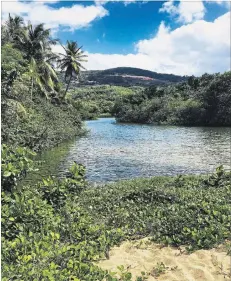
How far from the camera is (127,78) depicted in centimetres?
17475

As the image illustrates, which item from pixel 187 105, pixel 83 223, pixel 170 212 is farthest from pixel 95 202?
pixel 187 105

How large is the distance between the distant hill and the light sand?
163m

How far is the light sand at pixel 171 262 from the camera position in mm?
5395

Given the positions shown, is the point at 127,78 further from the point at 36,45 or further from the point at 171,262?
the point at 171,262

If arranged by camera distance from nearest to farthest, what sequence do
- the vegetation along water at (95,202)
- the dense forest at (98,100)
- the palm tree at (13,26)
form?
the vegetation along water at (95,202)
the palm tree at (13,26)
the dense forest at (98,100)

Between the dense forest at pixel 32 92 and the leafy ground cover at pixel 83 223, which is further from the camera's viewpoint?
the dense forest at pixel 32 92

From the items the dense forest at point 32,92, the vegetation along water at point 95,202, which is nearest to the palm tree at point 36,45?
the dense forest at point 32,92

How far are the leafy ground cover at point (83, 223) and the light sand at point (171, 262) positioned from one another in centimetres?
21

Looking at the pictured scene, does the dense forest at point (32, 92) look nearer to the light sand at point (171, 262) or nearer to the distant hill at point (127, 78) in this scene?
the light sand at point (171, 262)

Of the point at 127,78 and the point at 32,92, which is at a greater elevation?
the point at 127,78

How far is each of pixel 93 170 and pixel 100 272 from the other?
1274cm

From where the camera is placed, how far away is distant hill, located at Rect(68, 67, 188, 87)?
563 feet

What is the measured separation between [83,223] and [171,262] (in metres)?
1.99

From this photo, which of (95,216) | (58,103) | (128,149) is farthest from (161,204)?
(58,103)
